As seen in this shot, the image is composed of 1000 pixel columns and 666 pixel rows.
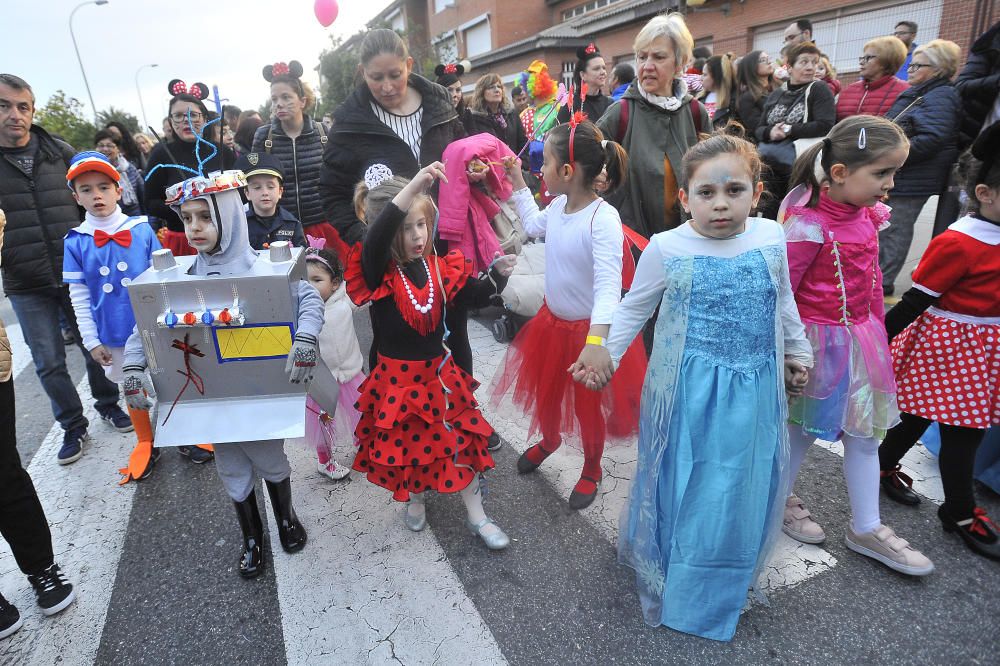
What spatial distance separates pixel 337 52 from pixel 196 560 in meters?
34.1

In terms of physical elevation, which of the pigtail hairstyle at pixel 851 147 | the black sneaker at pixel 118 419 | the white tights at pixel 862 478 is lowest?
the black sneaker at pixel 118 419

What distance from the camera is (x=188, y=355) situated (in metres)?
2.25

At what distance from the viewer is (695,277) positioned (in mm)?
1992

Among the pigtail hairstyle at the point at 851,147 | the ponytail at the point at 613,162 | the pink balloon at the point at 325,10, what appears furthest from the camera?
the pink balloon at the point at 325,10

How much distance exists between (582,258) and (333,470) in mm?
1879

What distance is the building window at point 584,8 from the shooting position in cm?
2550

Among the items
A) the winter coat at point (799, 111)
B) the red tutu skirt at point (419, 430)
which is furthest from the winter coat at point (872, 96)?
the red tutu skirt at point (419, 430)

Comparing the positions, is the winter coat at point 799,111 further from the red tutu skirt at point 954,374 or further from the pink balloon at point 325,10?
the pink balloon at point 325,10

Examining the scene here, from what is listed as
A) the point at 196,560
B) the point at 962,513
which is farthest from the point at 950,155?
the point at 196,560

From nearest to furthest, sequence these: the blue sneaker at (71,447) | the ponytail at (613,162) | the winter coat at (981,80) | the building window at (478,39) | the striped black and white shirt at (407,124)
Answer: the ponytail at (613,162) < the striped black and white shirt at (407,124) < the blue sneaker at (71,447) < the winter coat at (981,80) < the building window at (478,39)

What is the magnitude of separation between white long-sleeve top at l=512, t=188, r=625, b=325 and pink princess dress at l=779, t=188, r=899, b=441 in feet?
2.33

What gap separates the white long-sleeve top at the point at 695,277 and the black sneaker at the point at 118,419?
141 inches

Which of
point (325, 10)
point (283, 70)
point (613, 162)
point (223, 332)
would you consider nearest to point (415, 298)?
→ point (223, 332)

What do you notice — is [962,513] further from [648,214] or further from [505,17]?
[505,17]
